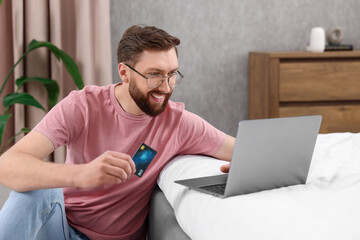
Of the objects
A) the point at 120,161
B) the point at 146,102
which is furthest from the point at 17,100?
the point at 120,161

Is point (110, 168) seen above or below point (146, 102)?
below

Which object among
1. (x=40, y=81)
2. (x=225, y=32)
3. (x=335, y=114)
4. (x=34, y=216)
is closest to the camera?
(x=34, y=216)

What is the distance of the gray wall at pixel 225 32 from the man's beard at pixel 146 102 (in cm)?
175

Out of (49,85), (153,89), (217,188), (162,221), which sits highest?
(153,89)

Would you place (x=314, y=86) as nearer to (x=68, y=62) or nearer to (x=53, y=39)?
(x=68, y=62)

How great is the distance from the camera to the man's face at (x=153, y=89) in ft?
4.87

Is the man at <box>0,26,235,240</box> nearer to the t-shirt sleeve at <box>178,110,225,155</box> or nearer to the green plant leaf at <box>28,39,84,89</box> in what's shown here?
the t-shirt sleeve at <box>178,110,225,155</box>

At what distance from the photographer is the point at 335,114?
3.03 metres

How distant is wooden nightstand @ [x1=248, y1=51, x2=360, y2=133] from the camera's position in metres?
2.95

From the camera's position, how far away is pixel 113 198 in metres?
1.55

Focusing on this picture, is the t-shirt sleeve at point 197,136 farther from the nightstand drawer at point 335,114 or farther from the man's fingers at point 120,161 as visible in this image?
the nightstand drawer at point 335,114

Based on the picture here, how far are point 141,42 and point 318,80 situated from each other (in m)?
1.74

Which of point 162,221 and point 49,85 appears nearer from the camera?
point 162,221

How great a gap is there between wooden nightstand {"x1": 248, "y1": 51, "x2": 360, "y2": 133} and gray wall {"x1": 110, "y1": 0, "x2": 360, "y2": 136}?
373mm
